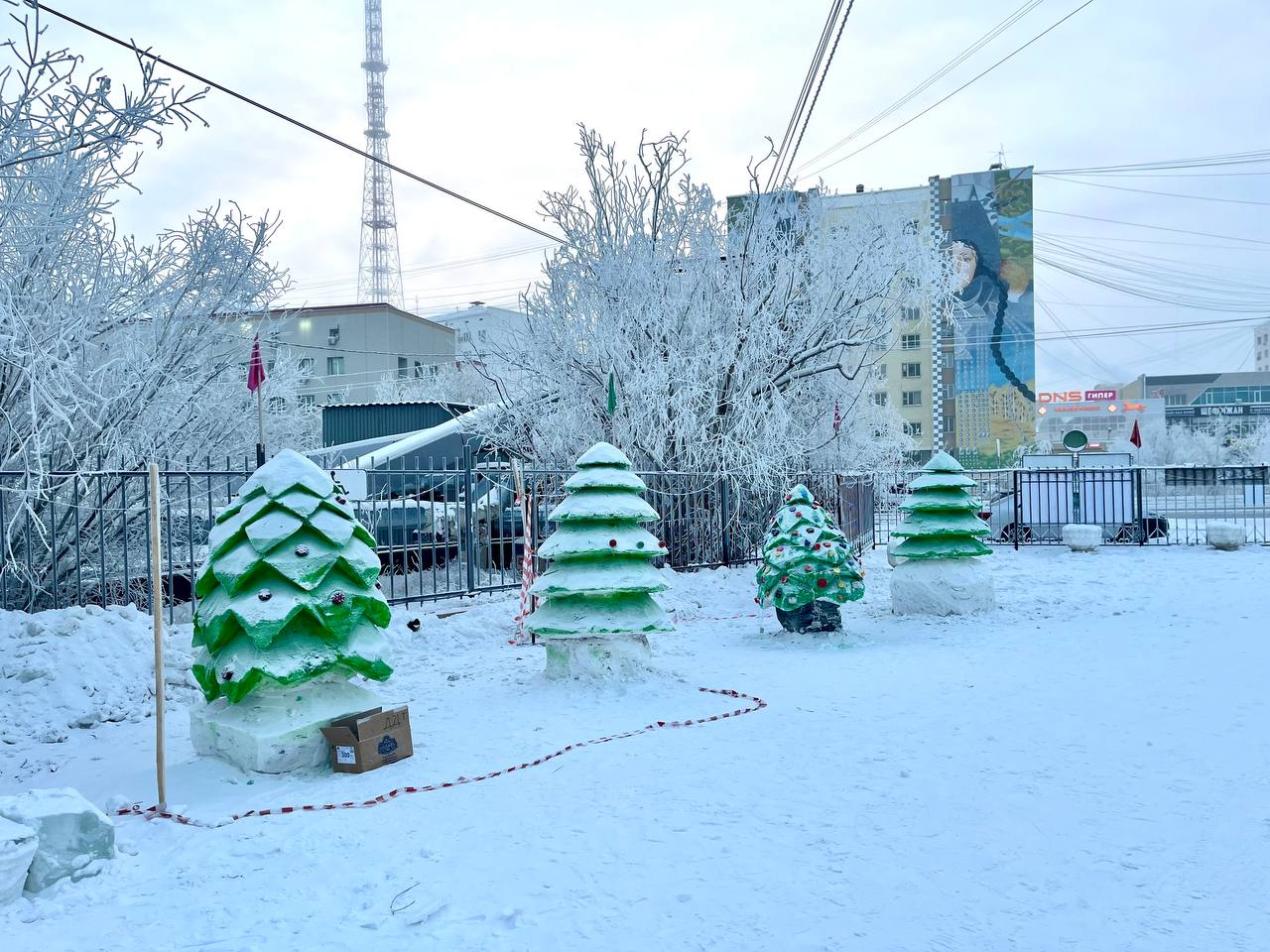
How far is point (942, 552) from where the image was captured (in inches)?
452

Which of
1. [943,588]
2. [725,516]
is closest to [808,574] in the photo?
[943,588]

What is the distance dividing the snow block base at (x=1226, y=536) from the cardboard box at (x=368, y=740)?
17803 millimetres

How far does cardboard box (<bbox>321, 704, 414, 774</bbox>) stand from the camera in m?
5.54

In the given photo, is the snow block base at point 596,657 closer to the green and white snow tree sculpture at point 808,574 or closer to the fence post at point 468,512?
the green and white snow tree sculpture at point 808,574

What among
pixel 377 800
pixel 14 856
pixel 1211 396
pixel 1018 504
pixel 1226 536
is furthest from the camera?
pixel 1211 396

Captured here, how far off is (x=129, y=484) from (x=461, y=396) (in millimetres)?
31763

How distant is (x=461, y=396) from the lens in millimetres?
40969

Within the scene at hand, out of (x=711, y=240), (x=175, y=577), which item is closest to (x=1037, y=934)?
(x=175, y=577)

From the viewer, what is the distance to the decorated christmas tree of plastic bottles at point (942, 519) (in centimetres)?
1144

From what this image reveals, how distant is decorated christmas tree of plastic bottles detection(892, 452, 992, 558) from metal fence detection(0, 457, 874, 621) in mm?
4025

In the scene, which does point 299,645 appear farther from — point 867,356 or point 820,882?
point 867,356

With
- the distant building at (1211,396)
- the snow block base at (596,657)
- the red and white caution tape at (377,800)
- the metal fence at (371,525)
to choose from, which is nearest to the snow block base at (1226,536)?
Result: the metal fence at (371,525)

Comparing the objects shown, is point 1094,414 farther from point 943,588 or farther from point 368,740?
point 368,740

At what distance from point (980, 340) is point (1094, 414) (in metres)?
23.5
